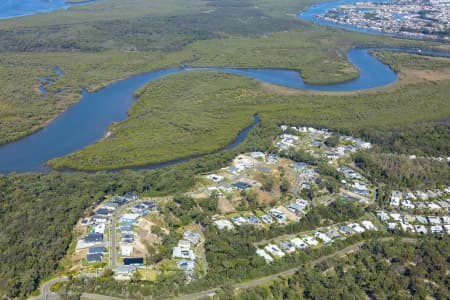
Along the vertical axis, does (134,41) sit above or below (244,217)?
above

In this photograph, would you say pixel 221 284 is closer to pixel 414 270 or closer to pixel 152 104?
pixel 414 270

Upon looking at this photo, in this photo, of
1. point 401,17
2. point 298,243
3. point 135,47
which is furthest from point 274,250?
point 401,17

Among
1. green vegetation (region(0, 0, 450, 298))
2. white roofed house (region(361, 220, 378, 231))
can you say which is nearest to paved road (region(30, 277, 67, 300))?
green vegetation (region(0, 0, 450, 298))

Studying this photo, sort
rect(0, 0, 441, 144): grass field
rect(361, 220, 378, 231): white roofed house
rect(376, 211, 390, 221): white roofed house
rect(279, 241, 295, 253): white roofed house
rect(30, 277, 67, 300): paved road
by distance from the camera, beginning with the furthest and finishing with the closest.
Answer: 1. rect(0, 0, 441, 144): grass field
2. rect(376, 211, 390, 221): white roofed house
3. rect(361, 220, 378, 231): white roofed house
4. rect(279, 241, 295, 253): white roofed house
5. rect(30, 277, 67, 300): paved road

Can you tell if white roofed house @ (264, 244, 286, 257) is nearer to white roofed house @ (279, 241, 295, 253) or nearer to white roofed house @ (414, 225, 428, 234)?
white roofed house @ (279, 241, 295, 253)

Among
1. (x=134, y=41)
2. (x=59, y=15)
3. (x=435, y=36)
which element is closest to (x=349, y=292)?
(x=134, y=41)

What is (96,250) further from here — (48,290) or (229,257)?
(229,257)
